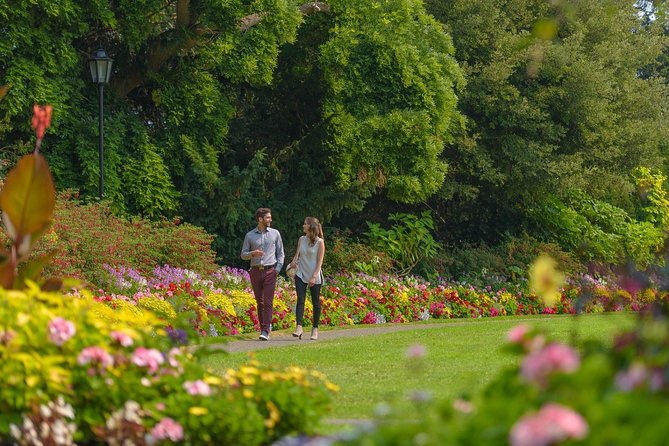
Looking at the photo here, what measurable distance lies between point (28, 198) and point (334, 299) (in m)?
14.6

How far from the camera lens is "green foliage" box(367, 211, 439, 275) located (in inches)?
1025

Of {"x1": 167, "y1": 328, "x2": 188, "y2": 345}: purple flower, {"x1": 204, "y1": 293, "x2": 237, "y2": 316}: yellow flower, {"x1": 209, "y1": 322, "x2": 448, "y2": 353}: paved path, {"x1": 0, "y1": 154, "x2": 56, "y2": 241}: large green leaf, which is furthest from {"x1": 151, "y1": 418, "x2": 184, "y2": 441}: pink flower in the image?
{"x1": 204, "y1": 293, "x2": 237, "y2": 316}: yellow flower

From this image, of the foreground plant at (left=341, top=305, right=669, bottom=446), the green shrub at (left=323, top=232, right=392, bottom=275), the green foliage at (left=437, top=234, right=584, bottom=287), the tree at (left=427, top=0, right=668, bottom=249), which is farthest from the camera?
the tree at (left=427, top=0, right=668, bottom=249)

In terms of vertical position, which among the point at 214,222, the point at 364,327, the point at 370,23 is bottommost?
the point at 364,327

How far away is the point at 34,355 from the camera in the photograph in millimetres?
5293

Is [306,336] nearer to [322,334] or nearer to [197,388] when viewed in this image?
[322,334]

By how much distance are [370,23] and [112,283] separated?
1005cm

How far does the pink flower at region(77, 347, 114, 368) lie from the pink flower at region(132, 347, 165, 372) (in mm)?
117

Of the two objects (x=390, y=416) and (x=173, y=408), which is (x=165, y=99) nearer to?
(x=173, y=408)

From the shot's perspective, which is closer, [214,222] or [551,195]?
[214,222]

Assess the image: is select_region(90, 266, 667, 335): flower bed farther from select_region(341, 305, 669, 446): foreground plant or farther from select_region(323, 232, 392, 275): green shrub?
select_region(341, 305, 669, 446): foreground plant

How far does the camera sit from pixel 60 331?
539cm

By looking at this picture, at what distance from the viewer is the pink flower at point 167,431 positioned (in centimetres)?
493

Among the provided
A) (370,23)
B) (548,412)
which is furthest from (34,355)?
(370,23)
